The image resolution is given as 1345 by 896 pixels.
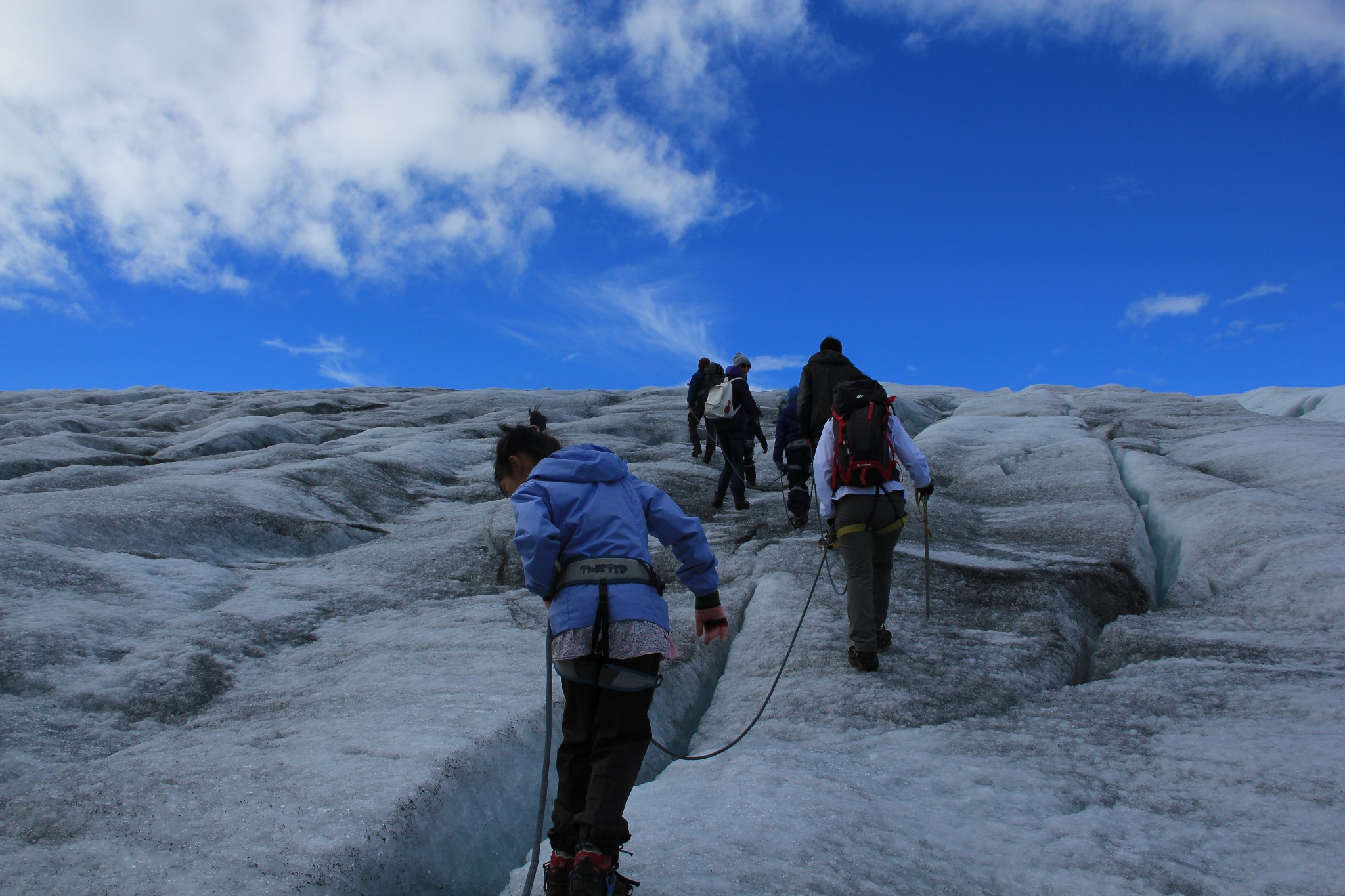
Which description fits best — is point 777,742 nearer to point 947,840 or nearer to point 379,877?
point 947,840

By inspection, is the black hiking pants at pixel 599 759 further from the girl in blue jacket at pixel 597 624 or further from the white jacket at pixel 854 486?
the white jacket at pixel 854 486

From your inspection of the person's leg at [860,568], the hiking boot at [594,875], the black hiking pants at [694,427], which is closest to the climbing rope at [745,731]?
the person's leg at [860,568]

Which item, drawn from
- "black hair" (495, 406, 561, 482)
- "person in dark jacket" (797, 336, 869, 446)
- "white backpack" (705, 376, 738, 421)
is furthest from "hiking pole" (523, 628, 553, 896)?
"white backpack" (705, 376, 738, 421)

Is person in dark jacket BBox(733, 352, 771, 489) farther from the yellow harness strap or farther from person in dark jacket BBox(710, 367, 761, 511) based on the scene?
the yellow harness strap

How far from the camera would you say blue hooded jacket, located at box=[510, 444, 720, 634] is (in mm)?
3898

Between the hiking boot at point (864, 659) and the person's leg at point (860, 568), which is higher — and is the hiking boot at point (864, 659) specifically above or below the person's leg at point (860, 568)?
below

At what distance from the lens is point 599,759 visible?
3.83 m

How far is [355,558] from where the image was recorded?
36.3 feet

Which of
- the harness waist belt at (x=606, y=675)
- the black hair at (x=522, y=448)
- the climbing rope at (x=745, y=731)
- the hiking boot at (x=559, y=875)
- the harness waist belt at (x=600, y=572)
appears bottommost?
the hiking boot at (x=559, y=875)

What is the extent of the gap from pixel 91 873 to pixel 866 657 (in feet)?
19.1

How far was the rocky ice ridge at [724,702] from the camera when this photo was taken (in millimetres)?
4176

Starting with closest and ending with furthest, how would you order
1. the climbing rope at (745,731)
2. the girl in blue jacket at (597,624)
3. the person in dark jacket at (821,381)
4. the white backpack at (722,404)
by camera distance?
the girl in blue jacket at (597,624)
the climbing rope at (745,731)
the person in dark jacket at (821,381)
the white backpack at (722,404)

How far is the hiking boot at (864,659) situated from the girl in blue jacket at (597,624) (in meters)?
3.39

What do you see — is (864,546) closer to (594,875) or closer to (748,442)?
(594,875)
